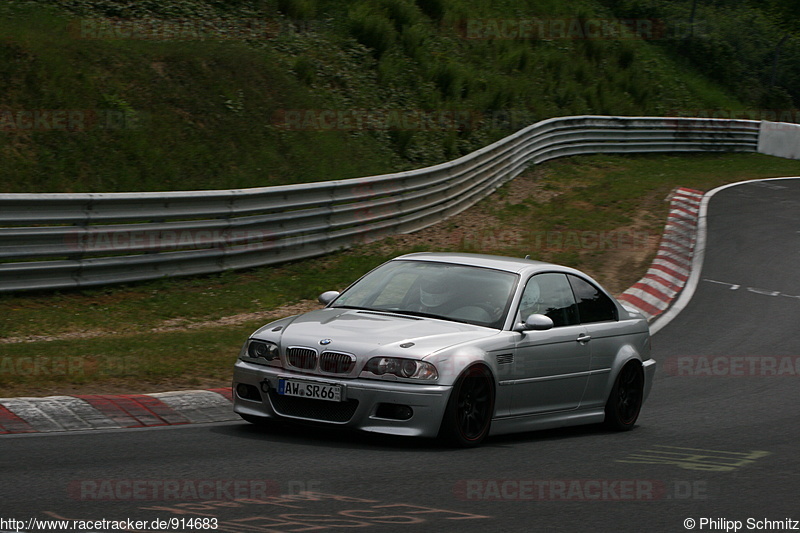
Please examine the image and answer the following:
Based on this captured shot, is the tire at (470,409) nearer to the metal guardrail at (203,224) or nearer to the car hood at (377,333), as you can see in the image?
the car hood at (377,333)

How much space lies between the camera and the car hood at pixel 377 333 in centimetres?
741

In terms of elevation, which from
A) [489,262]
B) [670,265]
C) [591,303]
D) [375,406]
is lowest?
[670,265]

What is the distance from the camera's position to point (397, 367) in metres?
7.35

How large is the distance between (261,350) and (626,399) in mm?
3363

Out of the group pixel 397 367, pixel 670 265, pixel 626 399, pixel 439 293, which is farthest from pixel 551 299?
pixel 670 265

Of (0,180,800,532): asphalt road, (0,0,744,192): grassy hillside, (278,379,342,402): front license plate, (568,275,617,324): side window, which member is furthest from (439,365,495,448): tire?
(0,0,744,192): grassy hillside

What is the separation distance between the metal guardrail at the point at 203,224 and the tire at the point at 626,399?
691 centimetres

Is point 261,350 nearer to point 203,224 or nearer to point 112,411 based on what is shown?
point 112,411

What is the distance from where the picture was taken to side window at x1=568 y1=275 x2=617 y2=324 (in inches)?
357

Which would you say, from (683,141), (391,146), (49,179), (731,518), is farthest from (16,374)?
(683,141)

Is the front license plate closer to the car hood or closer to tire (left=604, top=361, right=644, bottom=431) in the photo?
the car hood

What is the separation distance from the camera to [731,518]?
6.18m

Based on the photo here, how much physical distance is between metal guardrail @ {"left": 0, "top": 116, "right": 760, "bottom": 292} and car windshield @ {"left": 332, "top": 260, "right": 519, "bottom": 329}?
544 centimetres

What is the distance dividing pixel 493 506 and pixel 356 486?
783 millimetres
